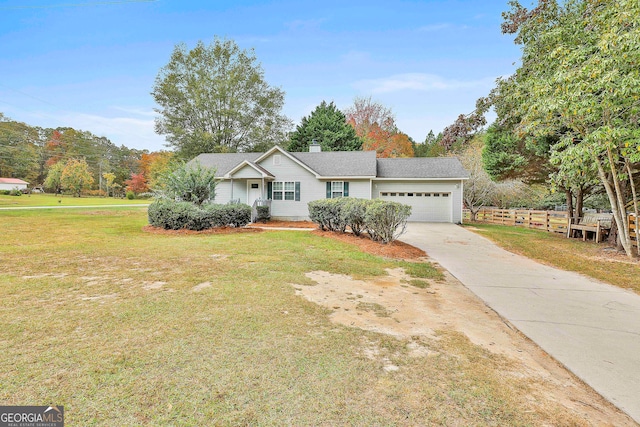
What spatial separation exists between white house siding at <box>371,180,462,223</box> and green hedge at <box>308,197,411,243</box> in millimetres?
7296

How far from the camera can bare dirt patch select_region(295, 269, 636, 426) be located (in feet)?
7.64

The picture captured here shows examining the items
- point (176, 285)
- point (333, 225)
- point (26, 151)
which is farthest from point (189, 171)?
point (26, 151)

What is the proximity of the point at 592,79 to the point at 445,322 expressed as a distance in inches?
320

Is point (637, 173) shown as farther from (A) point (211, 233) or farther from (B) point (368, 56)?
(A) point (211, 233)

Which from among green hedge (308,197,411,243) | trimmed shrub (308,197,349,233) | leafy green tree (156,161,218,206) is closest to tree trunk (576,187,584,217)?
green hedge (308,197,411,243)

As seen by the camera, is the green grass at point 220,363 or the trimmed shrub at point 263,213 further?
the trimmed shrub at point 263,213

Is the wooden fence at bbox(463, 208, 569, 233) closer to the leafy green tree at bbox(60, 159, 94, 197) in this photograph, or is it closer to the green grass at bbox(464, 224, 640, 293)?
the green grass at bbox(464, 224, 640, 293)

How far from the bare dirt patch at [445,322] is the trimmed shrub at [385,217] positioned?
284cm

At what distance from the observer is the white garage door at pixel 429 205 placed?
18.6 m

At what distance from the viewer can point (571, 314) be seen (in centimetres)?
419

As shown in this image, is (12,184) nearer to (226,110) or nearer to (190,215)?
(226,110)

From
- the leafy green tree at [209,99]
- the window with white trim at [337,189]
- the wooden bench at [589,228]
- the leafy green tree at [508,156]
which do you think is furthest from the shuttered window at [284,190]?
the wooden bench at [589,228]

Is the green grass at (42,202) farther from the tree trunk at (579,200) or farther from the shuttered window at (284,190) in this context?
the tree trunk at (579,200)

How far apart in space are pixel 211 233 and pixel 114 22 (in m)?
12.8
